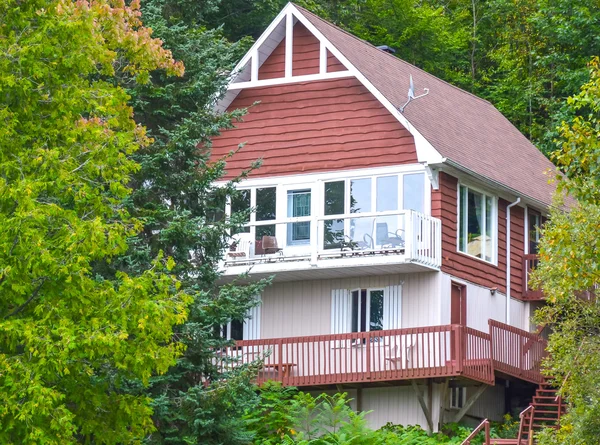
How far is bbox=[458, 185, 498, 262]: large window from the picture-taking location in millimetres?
35688

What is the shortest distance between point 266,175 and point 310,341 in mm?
5400

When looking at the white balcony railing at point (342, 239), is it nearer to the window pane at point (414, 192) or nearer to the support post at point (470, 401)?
the window pane at point (414, 192)

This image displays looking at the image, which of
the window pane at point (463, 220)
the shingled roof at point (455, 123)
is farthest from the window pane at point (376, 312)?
the shingled roof at point (455, 123)

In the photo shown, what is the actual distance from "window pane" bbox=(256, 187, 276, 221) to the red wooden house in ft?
0.12

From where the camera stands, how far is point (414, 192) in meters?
34.8

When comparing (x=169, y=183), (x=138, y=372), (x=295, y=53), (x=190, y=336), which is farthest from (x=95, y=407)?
(x=295, y=53)

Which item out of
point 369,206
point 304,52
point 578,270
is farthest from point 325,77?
point 578,270

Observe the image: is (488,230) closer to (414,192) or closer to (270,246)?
(414,192)

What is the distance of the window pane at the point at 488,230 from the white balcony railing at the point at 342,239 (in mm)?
2931

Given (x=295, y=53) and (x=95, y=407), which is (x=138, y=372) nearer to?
(x=95, y=407)

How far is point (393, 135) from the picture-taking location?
35062 millimetres

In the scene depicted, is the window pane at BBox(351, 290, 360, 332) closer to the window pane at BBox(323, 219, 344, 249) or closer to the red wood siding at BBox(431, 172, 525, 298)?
the window pane at BBox(323, 219, 344, 249)

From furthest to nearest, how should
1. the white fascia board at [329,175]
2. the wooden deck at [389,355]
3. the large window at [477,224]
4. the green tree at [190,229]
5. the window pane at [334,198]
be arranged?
the large window at [477,224], the window pane at [334,198], the white fascia board at [329,175], the wooden deck at [389,355], the green tree at [190,229]

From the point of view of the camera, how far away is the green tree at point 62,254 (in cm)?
1769
